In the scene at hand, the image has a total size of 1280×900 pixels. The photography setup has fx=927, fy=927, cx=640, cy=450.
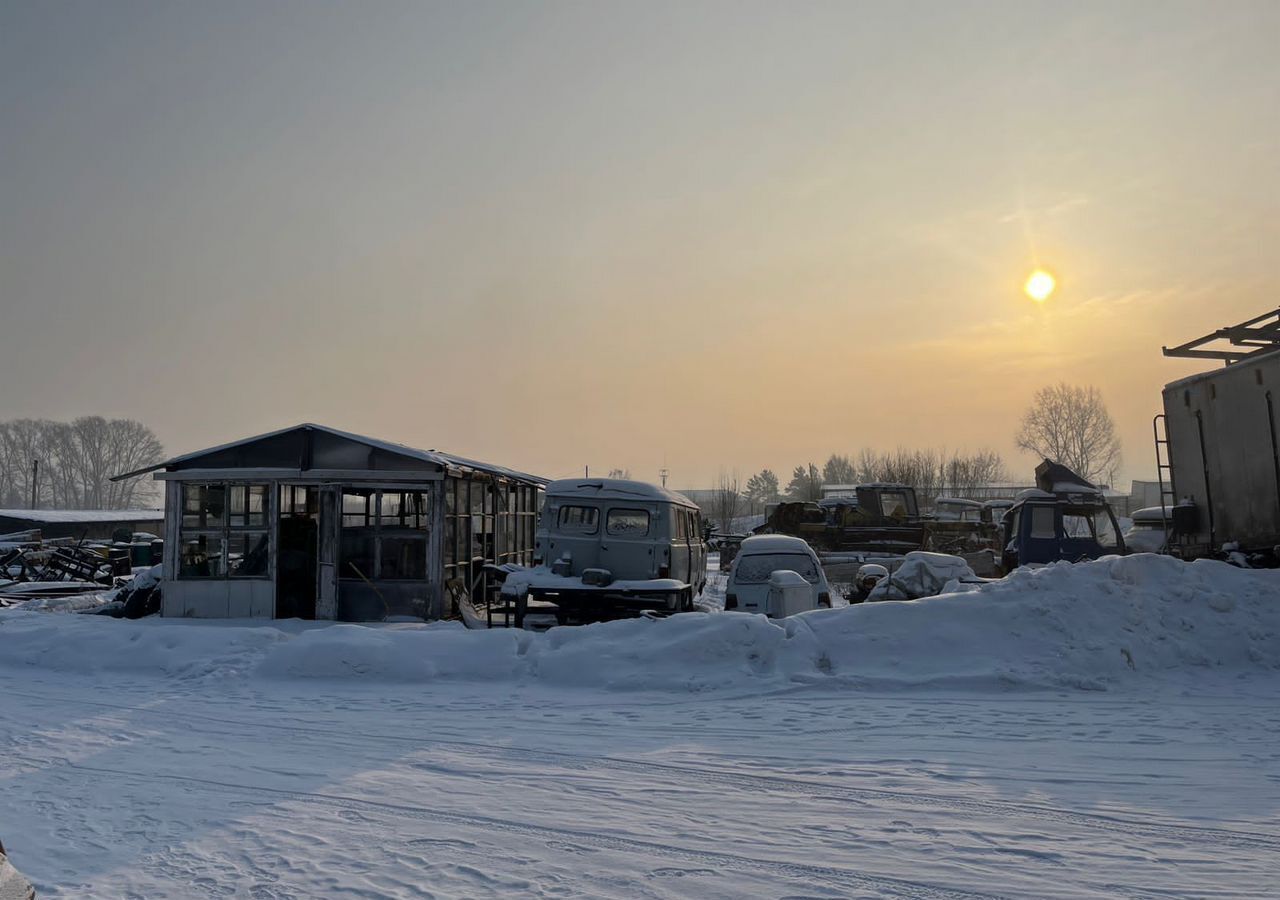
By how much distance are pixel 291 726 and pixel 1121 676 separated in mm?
7906

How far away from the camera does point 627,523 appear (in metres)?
15.5

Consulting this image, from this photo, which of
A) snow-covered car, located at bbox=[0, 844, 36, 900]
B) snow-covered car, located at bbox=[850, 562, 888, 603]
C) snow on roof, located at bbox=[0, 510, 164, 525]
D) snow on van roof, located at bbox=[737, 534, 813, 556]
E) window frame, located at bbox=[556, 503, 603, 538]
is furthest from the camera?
snow on roof, located at bbox=[0, 510, 164, 525]

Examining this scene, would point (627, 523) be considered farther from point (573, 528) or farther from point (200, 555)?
point (200, 555)

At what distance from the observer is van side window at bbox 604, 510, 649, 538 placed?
15.4m

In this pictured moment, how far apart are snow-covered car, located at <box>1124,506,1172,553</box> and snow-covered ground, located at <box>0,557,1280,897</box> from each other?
8.28 metres

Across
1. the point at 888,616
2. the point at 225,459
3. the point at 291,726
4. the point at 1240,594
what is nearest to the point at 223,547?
the point at 225,459

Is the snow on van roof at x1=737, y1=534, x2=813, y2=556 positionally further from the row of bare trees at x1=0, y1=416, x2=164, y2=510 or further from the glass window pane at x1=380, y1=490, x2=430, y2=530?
the row of bare trees at x1=0, y1=416, x2=164, y2=510

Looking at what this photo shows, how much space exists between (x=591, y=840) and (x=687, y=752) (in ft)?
6.71

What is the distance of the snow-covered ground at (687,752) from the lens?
4680 mm

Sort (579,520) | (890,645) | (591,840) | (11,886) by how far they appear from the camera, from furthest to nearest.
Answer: (579,520), (890,645), (591,840), (11,886)

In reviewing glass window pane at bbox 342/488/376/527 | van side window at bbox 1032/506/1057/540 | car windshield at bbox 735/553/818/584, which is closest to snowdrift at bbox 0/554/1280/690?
car windshield at bbox 735/553/818/584

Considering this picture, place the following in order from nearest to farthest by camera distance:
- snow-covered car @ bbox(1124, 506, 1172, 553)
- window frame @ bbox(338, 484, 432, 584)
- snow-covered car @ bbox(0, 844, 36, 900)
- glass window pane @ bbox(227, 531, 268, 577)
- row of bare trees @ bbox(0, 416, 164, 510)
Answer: snow-covered car @ bbox(0, 844, 36, 900), window frame @ bbox(338, 484, 432, 584), glass window pane @ bbox(227, 531, 268, 577), snow-covered car @ bbox(1124, 506, 1172, 553), row of bare trees @ bbox(0, 416, 164, 510)

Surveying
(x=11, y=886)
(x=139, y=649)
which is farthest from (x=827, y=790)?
(x=139, y=649)

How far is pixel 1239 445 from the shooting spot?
1256cm
